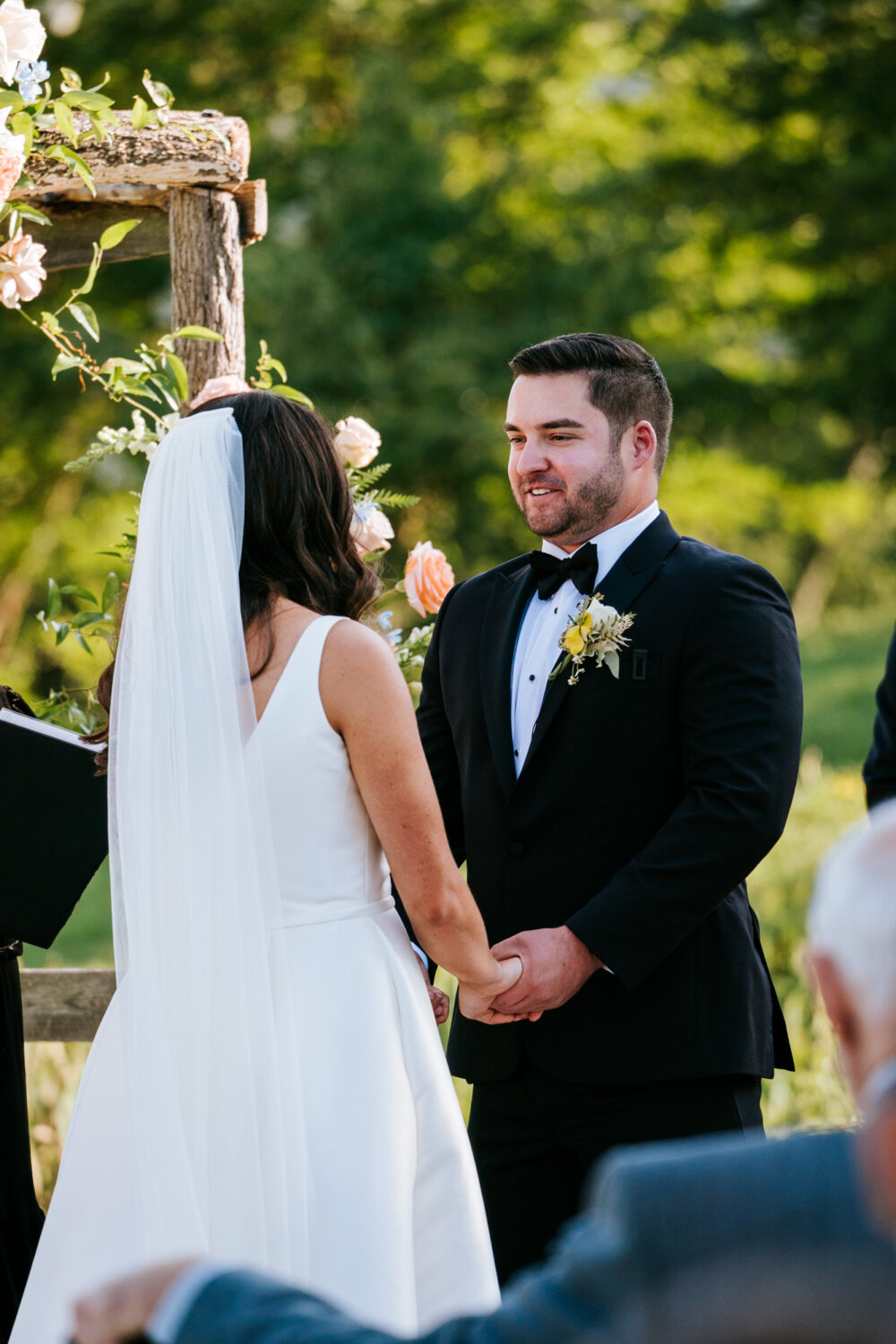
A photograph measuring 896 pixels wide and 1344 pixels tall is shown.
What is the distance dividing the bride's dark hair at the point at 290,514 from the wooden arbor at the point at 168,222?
118 cm

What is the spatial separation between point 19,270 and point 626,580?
5.11 ft

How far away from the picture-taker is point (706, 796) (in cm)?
278

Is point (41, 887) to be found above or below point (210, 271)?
below

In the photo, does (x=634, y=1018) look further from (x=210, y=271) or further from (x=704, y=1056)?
(x=210, y=271)

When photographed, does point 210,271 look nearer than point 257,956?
No

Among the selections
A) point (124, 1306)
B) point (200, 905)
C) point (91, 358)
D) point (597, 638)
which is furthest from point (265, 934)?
point (91, 358)

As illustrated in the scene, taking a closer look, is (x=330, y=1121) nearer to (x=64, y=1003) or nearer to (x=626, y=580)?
(x=626, y=580)

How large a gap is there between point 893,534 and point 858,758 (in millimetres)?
19267

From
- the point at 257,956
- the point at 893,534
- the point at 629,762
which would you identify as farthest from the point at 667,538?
the point at 893,534

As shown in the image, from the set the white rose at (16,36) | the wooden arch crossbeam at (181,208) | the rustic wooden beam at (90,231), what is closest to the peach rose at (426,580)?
the wooden arch crossbeam at (181,208)

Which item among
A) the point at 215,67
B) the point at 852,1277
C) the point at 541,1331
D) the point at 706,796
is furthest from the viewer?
the point at 215,67

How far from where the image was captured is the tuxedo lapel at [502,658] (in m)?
3.00

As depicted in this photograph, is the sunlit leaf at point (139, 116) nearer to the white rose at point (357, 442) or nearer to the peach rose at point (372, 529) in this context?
the white rose at point (357, 442)

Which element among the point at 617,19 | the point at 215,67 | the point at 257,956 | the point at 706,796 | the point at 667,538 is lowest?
the point at 257,956
